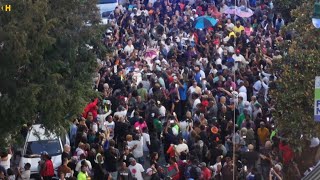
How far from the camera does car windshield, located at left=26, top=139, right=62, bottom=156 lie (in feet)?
82.1

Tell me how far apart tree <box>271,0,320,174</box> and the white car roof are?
17.1ft

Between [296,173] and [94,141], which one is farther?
[94,141]

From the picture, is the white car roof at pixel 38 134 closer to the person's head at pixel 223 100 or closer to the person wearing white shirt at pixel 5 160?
the person wearing white shirt at pixel 5 160

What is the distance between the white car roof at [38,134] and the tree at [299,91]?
523 cm


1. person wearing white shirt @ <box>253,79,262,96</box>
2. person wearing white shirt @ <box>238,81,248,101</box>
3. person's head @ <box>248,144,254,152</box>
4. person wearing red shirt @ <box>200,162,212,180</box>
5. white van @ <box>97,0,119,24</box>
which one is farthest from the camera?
white van @ <box>97,0,119,24</box>

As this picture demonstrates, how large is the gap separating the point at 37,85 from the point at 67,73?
7.17 ft

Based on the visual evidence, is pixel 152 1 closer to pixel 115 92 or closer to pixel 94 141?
pixel 115 92

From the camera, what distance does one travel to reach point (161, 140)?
26.4 m

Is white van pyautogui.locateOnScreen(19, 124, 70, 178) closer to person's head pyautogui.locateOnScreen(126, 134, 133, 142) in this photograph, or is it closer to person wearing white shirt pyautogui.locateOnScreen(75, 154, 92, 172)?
person wearing white shirt pyautogui.locateOnScreen(75, 154, 92, 172)

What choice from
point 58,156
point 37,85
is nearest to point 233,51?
point 58,156

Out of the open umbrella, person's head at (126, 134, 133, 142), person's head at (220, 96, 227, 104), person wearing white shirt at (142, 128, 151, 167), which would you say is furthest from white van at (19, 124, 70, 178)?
the open umbrella

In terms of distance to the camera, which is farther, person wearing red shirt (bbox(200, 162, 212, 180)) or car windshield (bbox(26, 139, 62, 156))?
car windshield (bbox(26, 139, 62, 156))

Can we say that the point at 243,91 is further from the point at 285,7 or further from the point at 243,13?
the point at 285,7

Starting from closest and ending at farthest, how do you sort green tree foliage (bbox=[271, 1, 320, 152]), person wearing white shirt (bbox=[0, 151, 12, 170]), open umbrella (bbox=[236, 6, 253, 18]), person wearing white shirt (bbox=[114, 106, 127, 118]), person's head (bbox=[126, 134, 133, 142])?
green tree foliage (bbox=[271, 1, 320, 152]) → person wearing white shirt (bbox=[0, 151, 12, 170]) → person's head (bbox=[126, 134, 133, 142]) → person wearing white shirt (bbox=[114, 106, 127, 118]) → open umbrella (bbox=[236, 6, 253, 18])
